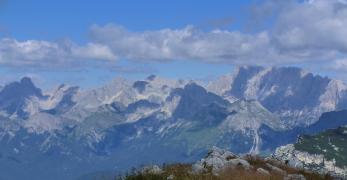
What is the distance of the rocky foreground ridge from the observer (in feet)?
107

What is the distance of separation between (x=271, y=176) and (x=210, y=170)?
3511 millimetres

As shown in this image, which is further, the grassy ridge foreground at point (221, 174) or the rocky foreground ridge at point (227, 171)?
the rocky foreground ridge at point (227, 171)

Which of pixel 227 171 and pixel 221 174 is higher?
pixel 221 174

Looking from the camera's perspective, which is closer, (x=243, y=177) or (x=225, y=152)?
(x=243, y=177)

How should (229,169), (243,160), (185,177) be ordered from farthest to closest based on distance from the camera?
(243,160), (229,169), (185,177)

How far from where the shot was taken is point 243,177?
32.2 m

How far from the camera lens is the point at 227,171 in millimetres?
34688

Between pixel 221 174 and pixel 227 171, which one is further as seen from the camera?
pixel 227 171

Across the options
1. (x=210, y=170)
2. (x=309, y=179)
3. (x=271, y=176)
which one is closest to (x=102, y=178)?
(x=210, y=170)

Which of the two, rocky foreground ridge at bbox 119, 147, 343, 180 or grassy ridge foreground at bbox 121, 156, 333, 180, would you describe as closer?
grassy ridge foreground at bbox 121, 156, 333, 180

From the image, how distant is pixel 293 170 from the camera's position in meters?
39.0

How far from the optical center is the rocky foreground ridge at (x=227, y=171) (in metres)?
32.5

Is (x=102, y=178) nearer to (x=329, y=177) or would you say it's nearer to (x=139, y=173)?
(x=139, y=173)

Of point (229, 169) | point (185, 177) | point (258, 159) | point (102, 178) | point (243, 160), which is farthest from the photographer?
point (258, 159)
